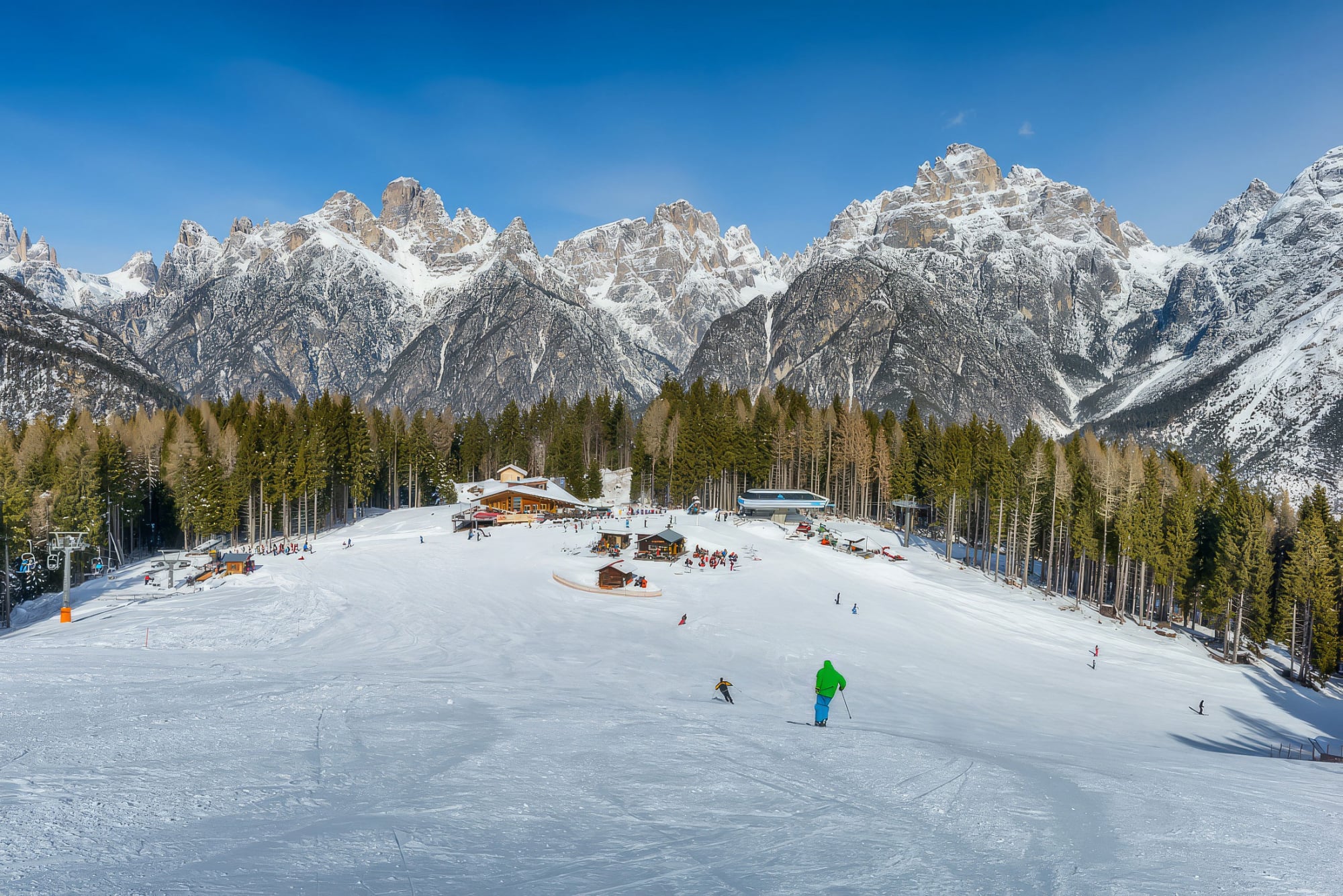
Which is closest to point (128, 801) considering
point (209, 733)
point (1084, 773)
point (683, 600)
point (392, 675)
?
point (209, 733)

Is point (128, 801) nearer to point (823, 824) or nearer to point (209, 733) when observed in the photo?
point (209, 733)

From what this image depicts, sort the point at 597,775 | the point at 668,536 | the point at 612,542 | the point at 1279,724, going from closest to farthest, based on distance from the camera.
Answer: the point at 597,775
the point at 1279,724
the point at 668,536
the point at 612,542

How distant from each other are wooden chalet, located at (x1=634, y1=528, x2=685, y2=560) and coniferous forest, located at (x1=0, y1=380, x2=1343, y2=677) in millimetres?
28288

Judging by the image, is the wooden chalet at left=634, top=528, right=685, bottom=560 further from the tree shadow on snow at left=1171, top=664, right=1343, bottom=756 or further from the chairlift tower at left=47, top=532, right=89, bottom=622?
the tree shadow on snow at left=1171, top=664, right=1343, bottom=756

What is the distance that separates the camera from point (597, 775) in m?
10.9

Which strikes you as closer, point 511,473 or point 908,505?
point 908,505

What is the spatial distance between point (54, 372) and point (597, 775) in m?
227

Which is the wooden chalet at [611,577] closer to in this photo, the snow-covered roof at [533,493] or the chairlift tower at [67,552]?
the chairlift tower at [67,552]

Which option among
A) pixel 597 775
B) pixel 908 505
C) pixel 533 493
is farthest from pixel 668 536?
pixel 597 775

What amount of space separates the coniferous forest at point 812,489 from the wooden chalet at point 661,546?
28288mm

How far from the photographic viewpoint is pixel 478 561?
174 feet

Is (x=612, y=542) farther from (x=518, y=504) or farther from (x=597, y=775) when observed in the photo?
(x=597, y=775)

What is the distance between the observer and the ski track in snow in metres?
7.39

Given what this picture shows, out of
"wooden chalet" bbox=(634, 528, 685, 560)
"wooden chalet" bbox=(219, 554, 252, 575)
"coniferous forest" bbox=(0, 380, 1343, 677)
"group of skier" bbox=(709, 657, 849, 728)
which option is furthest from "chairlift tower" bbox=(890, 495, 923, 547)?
"wooden chalet" bbox=(219, 554, 252, 575)
